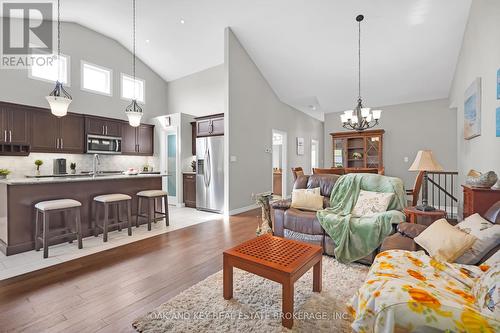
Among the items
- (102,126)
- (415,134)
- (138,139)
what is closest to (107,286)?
(102,126)

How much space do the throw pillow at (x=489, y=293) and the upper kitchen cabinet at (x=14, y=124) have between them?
22.0 ft

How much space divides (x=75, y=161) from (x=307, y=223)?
557 centimetres

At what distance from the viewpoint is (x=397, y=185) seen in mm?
2969

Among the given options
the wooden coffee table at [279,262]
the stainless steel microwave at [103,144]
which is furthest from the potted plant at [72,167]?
the wooden coffee table at [279,262]

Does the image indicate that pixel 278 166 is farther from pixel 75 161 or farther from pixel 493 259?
pixel 493 259

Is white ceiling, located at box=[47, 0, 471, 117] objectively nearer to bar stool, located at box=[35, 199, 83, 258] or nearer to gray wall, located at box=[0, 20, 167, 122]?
gray wall, located at box=[0, 20, 167, 122]

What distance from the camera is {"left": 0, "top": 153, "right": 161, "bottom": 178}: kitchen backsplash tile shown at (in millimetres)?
4754

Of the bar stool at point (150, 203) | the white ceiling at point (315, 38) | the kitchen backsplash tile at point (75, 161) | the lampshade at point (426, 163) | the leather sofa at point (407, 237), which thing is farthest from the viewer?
the kitchen backsplash tile at point (75, 161)

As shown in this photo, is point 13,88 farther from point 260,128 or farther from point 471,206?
point 471,206

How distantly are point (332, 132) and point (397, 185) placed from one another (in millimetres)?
4500

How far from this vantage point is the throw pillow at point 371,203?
2.83m

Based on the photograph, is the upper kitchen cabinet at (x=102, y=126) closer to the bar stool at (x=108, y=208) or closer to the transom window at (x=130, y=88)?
the transom window at (x=130, y=88)

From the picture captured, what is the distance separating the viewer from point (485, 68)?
2.84 meters

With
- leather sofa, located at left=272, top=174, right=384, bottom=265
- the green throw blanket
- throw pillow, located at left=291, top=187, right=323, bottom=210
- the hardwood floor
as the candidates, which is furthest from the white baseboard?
the green throw blanket
